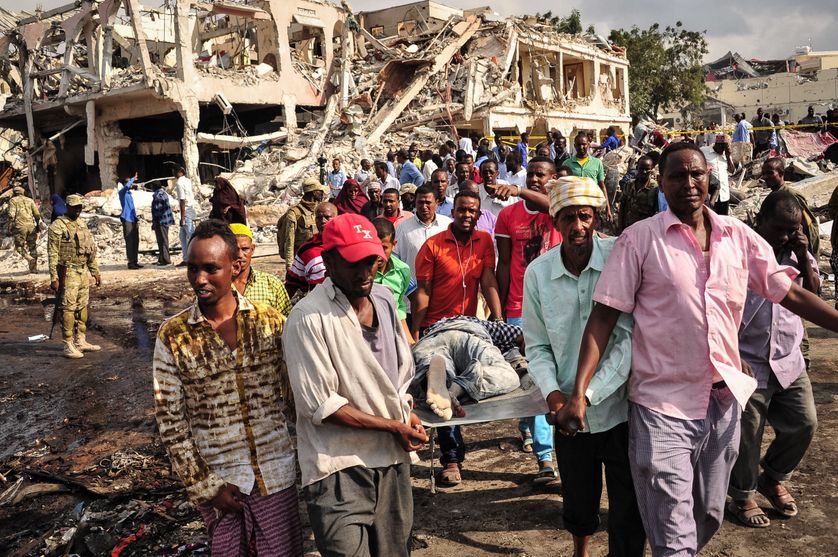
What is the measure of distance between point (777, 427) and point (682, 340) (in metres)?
1.42

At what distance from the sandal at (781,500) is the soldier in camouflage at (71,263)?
7.21 meters

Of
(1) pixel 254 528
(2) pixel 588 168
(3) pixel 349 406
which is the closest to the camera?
(3) pixel 349 406

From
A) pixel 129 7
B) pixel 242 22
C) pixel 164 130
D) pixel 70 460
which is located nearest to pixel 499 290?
pixel 70 460

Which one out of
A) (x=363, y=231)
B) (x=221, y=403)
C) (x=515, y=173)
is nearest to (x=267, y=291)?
(x=221, y=403)

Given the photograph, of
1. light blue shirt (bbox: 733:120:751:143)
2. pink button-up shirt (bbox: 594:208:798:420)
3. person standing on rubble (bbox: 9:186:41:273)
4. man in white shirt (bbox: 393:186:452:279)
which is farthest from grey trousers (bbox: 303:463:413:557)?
light blue shirt (bbox: 733:120:751:143)

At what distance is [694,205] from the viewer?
2.70 metres

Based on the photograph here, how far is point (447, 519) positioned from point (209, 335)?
2007 mm

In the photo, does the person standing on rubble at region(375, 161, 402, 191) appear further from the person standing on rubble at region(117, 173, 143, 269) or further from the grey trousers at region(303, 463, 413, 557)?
the grey trousers at region(303, 463, 413, 557)

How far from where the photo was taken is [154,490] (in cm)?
445

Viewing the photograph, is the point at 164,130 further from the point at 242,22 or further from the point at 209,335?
the point at 209,335

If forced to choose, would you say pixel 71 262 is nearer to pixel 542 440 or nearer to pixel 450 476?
pixel 450 476

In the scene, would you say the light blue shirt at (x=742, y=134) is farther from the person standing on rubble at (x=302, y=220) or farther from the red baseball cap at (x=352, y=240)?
the red baseball cap at (x=352, y=240)

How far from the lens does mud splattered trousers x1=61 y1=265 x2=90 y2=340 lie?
8352mm

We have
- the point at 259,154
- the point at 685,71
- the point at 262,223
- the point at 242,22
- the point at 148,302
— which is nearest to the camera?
the point at 148,302
